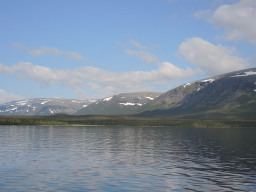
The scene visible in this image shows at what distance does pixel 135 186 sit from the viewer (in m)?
39.0

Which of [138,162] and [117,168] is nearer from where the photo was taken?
[117,168]

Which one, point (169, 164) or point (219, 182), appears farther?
point (169, 164)

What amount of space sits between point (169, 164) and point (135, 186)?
19207mm

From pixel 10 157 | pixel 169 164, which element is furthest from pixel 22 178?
pixel 169 164

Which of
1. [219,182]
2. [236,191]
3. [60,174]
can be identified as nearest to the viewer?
[236,191]

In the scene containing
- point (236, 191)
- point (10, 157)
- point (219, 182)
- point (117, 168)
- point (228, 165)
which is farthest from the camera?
point (10, 157)

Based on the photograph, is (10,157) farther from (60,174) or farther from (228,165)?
(228,165)

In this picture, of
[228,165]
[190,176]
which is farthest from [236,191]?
[228,165]

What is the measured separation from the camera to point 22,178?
1674 inches

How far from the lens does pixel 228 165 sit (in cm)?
5672

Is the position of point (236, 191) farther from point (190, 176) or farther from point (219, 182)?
point (190, 176)

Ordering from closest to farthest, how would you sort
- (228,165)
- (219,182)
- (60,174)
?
(219,182) < (60,174) < (228,165)

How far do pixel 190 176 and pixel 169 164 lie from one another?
11.1 metres

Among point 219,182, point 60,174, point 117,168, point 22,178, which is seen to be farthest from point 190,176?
point 22,178
